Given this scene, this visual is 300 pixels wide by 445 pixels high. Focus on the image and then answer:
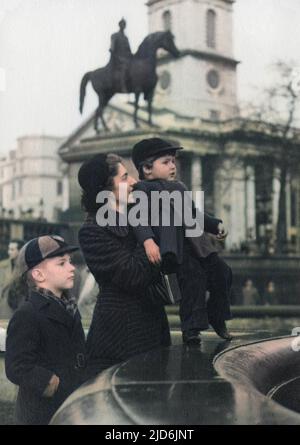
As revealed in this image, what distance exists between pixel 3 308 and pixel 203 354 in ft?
26.3

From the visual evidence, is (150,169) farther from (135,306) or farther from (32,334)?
(32,334)

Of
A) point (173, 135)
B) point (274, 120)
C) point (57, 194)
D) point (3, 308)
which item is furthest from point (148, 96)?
point (57, 194)

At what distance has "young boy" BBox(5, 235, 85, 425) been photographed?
280cm

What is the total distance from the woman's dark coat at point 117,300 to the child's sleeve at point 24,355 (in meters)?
0.26

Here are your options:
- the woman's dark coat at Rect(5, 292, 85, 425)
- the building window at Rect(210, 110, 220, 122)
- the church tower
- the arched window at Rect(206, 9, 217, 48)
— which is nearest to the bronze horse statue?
the woman's dark coat at Rect(5, 292, 85, 425)

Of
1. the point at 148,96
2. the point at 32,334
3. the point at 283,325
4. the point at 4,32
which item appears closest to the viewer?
the point at 32,334

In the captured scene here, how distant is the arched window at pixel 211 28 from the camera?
38375mm

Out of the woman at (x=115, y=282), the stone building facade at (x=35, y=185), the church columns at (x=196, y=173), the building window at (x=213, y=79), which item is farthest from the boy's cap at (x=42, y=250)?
the building window at (x=213, y=79)

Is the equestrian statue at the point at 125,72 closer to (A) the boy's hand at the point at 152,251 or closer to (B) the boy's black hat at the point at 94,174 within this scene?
(B) the boy's black hat at the point at 94,174

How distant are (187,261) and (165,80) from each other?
4078cm

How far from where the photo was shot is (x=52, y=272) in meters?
3.00

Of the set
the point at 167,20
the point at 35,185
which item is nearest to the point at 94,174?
the point at 167,20

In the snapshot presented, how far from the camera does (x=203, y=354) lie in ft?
9.49

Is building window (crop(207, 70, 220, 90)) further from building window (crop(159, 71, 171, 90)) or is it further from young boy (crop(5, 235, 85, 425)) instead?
young boy (crop(5, 235, 85, 425))
